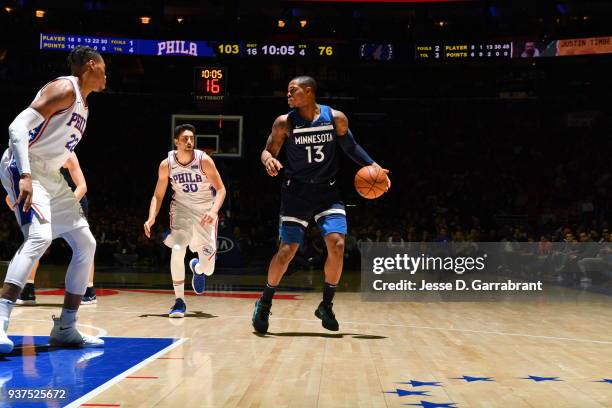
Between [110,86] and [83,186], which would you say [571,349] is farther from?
[110,86]

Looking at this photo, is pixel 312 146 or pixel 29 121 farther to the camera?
pixel 312 146

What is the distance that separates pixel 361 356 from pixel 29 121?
250cm

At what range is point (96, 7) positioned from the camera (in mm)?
23906

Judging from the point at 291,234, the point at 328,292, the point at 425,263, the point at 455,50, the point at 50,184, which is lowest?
the point at 425,263

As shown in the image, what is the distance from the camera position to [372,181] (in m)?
6.33

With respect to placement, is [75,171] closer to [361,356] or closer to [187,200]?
[187,200]

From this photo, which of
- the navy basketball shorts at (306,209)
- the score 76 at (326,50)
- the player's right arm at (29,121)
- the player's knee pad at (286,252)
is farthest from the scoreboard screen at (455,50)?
the player's right arm at (29,121)

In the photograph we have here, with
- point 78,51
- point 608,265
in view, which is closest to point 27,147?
point 78,51

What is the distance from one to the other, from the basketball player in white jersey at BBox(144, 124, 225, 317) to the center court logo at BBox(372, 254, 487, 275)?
3386 mm

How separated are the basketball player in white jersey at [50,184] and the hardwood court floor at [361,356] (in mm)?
796

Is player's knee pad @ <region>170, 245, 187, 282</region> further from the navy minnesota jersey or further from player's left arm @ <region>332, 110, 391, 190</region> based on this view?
player's left arm @ <region>332, 110, 391, 190</region>

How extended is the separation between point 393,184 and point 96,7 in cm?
1089

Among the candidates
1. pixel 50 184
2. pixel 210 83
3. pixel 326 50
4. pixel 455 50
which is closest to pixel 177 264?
pixel 50 184

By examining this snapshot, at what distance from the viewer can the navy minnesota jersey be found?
6.09 m
